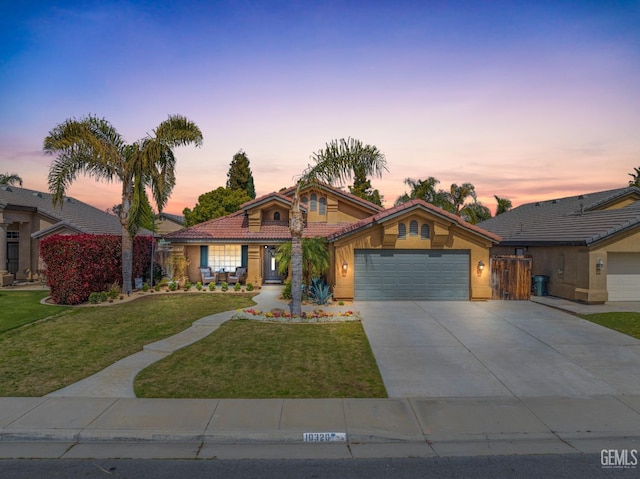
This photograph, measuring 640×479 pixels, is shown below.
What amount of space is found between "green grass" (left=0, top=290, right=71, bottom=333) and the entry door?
507 centimetres

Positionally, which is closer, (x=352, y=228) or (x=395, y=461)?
(x=395, y=461)

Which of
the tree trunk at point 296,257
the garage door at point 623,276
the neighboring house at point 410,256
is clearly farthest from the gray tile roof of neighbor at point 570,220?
the tree trunk at point 296,257

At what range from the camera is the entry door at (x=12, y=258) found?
74.2 ft

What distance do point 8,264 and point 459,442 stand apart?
26.2 meters

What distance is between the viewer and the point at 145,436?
5.68 m

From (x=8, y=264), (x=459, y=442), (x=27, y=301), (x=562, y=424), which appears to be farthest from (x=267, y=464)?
(x=8, y=264)

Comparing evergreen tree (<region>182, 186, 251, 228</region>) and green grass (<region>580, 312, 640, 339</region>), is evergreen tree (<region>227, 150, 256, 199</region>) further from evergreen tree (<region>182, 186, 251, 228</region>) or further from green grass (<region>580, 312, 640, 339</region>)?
green grass (<region>580, 312, 640, 339</region>)

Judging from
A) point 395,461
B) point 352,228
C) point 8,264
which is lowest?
point 395,461

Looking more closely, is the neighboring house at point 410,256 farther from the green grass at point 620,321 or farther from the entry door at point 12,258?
the entry door at point 12,258

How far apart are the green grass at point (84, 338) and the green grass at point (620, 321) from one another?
1259cm

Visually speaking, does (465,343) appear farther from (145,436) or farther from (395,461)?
(145,436)

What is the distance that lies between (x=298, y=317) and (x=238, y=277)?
8922 millimetres

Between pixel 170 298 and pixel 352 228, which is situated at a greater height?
pixel 352 228

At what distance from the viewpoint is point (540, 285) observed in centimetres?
1847
